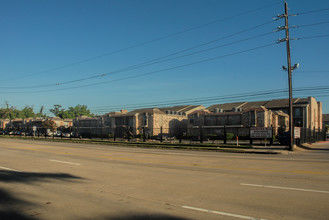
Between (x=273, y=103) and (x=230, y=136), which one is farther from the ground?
(x=273, y=103)

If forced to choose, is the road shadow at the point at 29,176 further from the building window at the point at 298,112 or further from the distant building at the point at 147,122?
the building window at the point at 298,112

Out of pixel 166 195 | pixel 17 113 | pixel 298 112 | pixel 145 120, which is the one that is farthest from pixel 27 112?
pixel 166 195

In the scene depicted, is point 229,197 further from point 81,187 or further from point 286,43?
point 286,43

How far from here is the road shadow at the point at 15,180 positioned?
6027mm

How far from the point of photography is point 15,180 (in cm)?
1012

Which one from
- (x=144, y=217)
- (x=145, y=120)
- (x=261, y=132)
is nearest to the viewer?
(x=144, y=217)

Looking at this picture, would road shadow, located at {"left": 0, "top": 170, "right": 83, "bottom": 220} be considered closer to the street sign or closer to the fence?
the fence

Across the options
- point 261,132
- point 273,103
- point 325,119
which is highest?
point 273,103

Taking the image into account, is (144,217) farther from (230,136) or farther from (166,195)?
(230,136)

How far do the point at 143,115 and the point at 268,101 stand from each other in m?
33.7

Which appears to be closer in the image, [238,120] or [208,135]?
[208,135]

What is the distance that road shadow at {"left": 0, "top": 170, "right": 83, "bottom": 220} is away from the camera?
603 centimetres

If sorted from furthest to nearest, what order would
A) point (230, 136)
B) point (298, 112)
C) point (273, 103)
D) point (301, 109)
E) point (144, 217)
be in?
point (273, 103) < point (298, 112) < point (301, 109) < point (230, 136) < point (144, 217)

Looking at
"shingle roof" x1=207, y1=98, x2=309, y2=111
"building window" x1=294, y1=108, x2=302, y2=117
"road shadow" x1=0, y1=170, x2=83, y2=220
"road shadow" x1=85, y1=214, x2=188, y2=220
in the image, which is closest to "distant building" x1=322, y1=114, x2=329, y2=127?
"shingle roof" x1=207, y1=98, x2=309, y2=111
